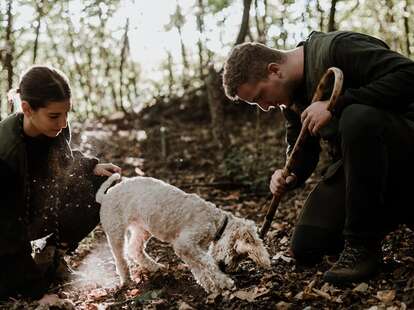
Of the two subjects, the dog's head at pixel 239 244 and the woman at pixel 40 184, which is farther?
the woman at pixel 40 184

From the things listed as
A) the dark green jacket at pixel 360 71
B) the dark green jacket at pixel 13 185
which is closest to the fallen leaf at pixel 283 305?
the dark green jacket at pixel 360 71

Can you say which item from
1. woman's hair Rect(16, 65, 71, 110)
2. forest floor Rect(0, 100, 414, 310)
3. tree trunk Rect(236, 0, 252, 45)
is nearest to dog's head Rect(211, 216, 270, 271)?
forest floor Rect(0, 100, 414, 310)

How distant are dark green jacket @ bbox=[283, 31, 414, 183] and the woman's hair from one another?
1.99 metres

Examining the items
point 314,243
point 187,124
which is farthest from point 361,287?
point 187,124

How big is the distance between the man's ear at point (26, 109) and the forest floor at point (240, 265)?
4.89ft

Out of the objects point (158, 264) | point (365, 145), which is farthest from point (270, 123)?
point (365, 145)

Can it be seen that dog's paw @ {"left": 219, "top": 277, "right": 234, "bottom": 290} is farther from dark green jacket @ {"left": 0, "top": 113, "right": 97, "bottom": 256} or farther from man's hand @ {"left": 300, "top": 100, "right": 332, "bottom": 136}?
dark green jacket @ {"left": 0, "top": 113, "right": 97, "bottom": 256}

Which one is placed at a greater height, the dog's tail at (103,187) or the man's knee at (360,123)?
the man's knee at (360,123)

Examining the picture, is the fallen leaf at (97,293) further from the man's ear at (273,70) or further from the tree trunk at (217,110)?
the tree trunk at (217,110)

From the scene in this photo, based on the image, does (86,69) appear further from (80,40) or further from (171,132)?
(171,132)

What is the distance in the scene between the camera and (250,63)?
3879 mm

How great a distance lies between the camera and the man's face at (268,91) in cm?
394

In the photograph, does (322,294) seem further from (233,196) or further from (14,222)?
(233,196)

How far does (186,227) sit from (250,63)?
139 cm
